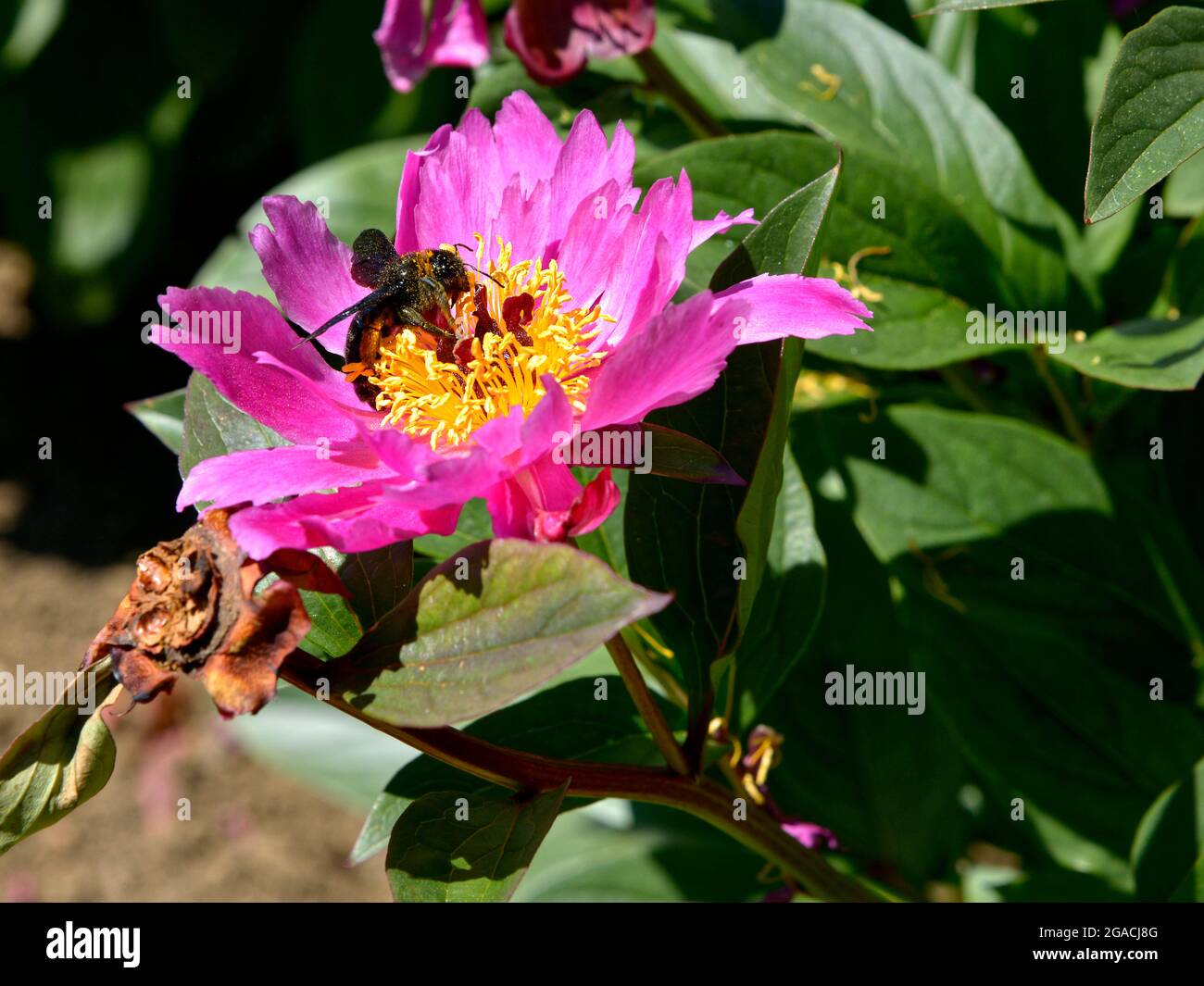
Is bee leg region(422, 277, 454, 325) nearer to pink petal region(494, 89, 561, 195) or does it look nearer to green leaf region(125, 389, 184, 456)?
pink petal region(494, 89, 561, 195)

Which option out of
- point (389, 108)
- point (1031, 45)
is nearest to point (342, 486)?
point (1031, 45)

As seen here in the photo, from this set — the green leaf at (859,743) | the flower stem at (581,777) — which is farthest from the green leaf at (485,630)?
the green leaf at (859,743)

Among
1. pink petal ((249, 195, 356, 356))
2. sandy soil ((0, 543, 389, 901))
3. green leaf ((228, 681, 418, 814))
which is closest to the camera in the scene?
pink petal ((249, 195, 356, 356))

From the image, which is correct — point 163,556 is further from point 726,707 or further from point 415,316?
point 726,707

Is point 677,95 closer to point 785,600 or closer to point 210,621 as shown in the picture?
point 785,600
